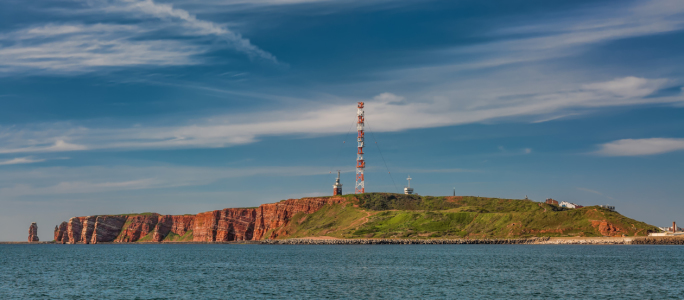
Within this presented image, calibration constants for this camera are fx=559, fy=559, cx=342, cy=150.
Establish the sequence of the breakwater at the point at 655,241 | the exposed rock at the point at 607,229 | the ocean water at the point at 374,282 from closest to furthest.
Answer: the ocean water at the point at 374,282 < the breakwater at the point at 655,241 < the exposed rock at the point at 607,229

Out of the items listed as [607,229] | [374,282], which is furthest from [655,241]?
[374,282]

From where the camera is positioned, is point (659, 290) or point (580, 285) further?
point (580, 285)

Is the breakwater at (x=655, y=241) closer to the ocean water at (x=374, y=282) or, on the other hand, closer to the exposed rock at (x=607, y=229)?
the exposed rock at (x=607, y=229)

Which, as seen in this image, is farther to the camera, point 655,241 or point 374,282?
point 655,241

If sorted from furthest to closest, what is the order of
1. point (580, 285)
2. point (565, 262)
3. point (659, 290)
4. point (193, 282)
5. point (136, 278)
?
point (565, 262), point (136, 278), point (193, 282), point (580, 285), point (659, 290)

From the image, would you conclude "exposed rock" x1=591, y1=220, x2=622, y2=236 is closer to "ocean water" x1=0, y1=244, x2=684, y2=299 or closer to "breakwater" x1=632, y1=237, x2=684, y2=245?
"breakwater" x1=632, y1=237, x2=684, y2=245

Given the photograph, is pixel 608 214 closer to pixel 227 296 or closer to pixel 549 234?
pixel 549 234

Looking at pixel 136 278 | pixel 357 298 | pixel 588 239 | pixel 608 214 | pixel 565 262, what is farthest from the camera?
pixel 608 214

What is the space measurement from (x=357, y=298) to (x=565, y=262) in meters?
58.6

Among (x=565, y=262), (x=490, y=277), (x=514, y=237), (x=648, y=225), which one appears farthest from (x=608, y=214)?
(x=490, y=277)

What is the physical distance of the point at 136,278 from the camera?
8056 centimetres

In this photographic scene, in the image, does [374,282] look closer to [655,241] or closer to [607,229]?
[655,241]

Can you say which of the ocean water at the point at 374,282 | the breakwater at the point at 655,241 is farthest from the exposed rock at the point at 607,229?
the ocean water at the point at 374,282

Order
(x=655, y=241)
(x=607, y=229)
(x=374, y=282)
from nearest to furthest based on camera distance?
(x=374, y=282)
(x=655, y=241)
(x=607, y=229)
